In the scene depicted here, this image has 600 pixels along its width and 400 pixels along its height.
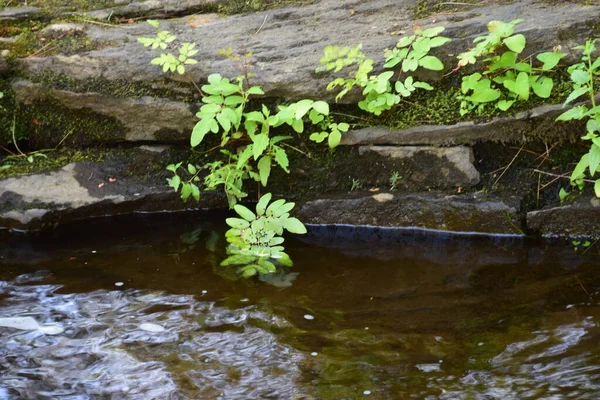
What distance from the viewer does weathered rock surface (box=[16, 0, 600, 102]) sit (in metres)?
4.56

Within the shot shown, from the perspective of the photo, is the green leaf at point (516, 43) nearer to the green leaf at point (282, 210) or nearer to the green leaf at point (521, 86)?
the green leaf at point (521, 86)

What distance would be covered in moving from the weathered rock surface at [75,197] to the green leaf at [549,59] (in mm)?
2407

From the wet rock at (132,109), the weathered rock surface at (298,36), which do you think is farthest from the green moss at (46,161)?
the weathered rock surface at (298,36)

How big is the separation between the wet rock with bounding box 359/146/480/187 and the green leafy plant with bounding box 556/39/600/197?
64 centimetres

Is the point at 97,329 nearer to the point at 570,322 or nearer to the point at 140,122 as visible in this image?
the point at 140,122

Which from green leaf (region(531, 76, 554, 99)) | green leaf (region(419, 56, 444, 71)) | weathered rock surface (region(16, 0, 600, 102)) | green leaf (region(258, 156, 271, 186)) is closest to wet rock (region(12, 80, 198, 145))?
weathered rock surface (region(16, 0, 600, 102))

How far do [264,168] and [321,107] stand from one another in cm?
58

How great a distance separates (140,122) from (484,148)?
2465 mm

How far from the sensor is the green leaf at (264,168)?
14.7 feet

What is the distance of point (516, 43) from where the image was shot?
162 inches

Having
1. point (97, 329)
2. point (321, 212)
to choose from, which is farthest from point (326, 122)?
point (97, 329)

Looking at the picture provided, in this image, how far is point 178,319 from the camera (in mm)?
3447

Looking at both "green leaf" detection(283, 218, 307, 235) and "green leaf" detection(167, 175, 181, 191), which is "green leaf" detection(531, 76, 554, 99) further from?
"green leaf" detection(167, 175, 181, 191)

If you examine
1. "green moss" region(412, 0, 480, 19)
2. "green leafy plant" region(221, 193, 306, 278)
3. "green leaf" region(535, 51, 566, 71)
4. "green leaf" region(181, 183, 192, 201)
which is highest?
"green moss" region(412, 0, 480, 19)
